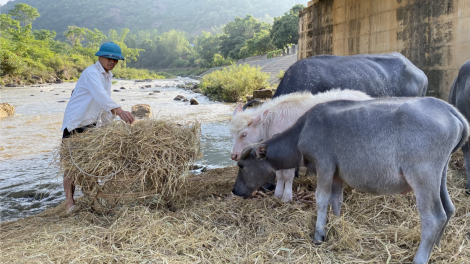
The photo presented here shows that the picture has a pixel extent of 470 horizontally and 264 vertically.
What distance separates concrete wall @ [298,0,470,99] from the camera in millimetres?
7176

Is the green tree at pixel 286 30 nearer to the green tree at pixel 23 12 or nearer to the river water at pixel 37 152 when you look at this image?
the river water at pixel 37 152

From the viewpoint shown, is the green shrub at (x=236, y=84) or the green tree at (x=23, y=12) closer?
the green shrub at (x=236, y=84)

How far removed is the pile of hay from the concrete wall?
6.15 meters

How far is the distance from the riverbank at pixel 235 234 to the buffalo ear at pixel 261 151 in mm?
743

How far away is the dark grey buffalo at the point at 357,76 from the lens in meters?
5.62

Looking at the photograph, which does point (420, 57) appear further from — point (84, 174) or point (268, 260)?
point (84, 174)

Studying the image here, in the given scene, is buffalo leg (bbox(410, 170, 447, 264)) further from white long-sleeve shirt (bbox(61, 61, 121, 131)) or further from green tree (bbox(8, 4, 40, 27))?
green tree (bbox(8, 4, 40, 27))

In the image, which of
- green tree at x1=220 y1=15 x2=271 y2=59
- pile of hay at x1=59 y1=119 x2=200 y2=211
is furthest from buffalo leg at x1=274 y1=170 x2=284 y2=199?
green tree at x1=220 y1=15 x2=271 y2=59

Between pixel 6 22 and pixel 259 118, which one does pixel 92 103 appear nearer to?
pixel 259 118

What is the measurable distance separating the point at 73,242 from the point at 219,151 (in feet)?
19.0

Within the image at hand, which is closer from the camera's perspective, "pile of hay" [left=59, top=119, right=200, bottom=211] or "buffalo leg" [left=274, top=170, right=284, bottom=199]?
"pile of hay" [left=59, top=119, right=200, bottom=211]

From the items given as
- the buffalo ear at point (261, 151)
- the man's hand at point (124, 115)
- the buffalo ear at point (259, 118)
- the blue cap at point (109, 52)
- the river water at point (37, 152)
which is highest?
the blue cap at point (109, 52)

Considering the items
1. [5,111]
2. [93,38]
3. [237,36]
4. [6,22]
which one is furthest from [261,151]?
[93,38]

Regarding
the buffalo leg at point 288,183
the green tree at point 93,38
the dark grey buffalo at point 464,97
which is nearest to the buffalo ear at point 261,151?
the buffalo leg at point 288,183
